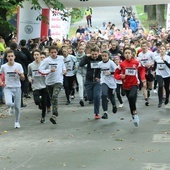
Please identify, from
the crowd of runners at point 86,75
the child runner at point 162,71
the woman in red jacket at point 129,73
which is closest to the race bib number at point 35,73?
the crowd of runners at point 86,75

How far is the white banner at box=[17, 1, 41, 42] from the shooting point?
972 inches

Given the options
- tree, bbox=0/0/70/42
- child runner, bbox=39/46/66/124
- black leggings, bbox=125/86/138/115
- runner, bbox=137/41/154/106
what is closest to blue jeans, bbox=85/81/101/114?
child runner, bbox=39/46/66/124

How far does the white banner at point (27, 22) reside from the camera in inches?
972

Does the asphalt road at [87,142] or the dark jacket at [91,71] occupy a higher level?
the dark jacket at [91,71]

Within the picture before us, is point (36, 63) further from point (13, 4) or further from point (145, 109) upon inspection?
point (13, 4)

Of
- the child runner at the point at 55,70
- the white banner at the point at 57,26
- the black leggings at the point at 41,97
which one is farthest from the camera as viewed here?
the white banner at the point at 57,26

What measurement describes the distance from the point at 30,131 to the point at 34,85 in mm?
2058

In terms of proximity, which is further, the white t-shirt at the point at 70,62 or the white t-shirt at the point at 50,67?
the white t-shirt at the point at 70,62

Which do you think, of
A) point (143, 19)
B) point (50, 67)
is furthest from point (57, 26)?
point (143, 19)

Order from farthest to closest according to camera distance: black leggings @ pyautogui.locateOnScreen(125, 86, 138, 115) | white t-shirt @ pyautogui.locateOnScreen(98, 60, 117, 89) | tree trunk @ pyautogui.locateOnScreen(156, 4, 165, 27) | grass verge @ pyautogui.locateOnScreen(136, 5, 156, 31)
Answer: grass verge @ pyautogui.locateOnScreen(136, 5, 156, 31)
tree trunk @ pyautogui.locateOnScreen(156, 4, 165, 27)
white t-shirt @ pyautogui.locateOnScreen(98, 60, 117, 89)
black leggings @ pyautogui.locateOnScreen(125, 86, 138, 115)

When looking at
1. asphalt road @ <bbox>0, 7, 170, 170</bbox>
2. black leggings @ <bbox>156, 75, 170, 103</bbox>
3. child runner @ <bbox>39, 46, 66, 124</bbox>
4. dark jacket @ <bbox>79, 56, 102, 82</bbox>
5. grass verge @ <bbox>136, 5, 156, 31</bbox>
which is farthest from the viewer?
grass verge @ <bbox>136, 5, 156, 31</bbox>

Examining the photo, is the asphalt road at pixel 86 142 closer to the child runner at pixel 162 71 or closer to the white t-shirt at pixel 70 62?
the child runner at pixel 162 71

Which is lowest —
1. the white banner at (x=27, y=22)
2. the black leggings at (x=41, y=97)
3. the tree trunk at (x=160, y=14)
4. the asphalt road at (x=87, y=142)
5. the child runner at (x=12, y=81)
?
the asphalt road at (x=87, y=142)

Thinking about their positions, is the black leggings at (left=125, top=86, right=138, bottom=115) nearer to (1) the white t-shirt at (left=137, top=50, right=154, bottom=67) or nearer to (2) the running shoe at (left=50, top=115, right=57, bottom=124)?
(2) the running shoe at (left=50, top=115, right=57, bottom=124)
